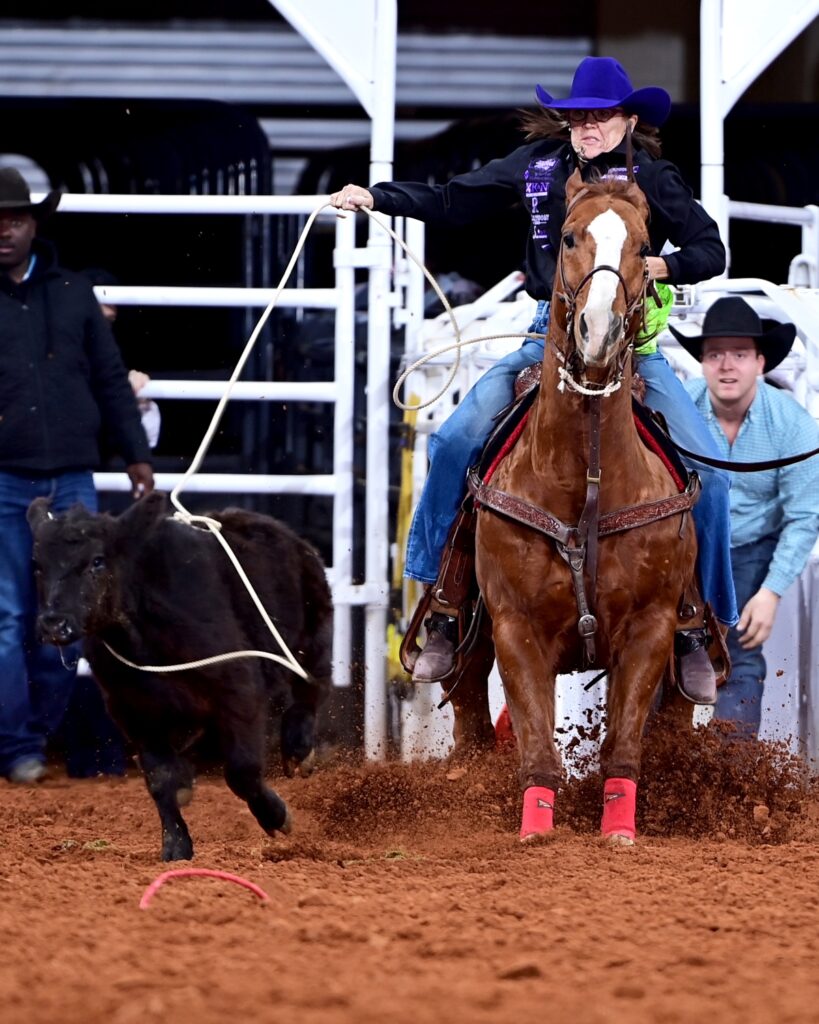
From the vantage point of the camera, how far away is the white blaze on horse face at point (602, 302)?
14.3 ft

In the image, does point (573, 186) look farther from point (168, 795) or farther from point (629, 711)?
point (168, 795)

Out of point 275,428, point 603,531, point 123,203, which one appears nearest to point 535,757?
point 603,531

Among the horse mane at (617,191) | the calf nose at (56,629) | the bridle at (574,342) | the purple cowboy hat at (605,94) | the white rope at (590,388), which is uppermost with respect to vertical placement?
the purple cowboy hat at (605,94)

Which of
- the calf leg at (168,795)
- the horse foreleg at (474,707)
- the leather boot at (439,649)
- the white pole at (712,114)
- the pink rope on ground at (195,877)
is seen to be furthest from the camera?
the white pole at (712,114)

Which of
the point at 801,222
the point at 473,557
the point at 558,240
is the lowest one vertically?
the point at 473,557

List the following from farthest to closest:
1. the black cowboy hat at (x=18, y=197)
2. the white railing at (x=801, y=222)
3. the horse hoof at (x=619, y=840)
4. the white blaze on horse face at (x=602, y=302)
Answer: the white railing at (x=801, y=222) → the black cowboy hat at (x=18, y=197) → the horse hoof at (x=619, y=840) → the white blaze on horse face at (x=602, y=302)

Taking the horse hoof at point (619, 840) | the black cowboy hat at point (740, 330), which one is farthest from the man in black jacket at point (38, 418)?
the horse hoof at point (619, 840)

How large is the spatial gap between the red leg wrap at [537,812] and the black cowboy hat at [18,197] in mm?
3394

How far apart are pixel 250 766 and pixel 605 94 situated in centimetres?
237

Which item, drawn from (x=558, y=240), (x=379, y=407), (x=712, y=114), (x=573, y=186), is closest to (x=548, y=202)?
(x=558, y=240)

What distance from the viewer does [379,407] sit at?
725 cm

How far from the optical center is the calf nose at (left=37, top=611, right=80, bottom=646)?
16.5ft

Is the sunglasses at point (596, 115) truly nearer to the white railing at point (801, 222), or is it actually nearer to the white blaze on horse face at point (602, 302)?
the white blaze on horse face at point (602, 302)

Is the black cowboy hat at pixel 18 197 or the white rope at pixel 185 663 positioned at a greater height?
the black cowboy hat at pixel 18 197
